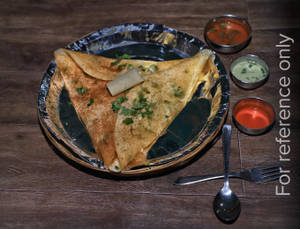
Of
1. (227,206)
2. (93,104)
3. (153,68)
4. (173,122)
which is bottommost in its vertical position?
(227,206)

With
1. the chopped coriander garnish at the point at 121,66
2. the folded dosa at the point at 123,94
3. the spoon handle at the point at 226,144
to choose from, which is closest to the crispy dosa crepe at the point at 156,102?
the folded dosa at the point at 123,94

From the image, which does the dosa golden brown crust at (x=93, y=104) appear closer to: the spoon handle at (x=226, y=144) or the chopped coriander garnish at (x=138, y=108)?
the chopped coriander garnish at (x=138, y=108)

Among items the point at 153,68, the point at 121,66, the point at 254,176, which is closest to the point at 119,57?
the point at 121,66

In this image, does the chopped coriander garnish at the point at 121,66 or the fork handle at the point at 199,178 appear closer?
the fork handle at the point at 199,178

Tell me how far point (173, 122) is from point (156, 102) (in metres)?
0.16

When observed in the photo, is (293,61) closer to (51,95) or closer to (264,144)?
(264,144)

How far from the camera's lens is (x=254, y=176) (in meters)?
1.89

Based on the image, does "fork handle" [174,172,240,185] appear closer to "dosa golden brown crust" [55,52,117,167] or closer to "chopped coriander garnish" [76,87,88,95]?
"dosa golden brown crust" [55,52,117,167]

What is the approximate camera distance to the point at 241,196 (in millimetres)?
1864

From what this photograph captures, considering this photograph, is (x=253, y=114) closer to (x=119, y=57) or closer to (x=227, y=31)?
(x=227, y=31)

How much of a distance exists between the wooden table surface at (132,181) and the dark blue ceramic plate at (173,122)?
0.16 m

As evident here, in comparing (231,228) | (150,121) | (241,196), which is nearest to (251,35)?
(150,121)

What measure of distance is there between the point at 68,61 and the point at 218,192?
4.11 feet

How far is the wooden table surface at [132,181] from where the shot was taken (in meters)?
1.85
